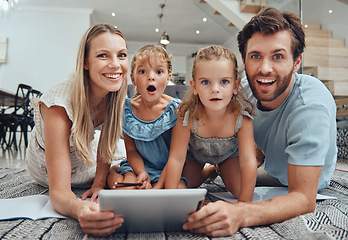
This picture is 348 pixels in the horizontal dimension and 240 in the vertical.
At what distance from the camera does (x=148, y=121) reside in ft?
5.00

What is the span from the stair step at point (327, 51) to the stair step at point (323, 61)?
0.13 ft

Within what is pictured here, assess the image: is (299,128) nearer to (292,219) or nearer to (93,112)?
(292,219)

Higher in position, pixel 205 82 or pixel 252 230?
pixel 205 82

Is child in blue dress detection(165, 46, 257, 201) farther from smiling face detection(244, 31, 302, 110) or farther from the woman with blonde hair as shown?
the woman with blonde hair

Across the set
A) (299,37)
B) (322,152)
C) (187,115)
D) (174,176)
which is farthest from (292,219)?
→ (299,37)

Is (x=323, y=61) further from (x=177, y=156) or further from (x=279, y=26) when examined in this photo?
(x=177, y=156)

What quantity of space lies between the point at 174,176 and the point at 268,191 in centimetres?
53

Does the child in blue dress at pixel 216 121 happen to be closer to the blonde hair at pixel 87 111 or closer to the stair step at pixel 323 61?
the blonde hair at pixel 87 111

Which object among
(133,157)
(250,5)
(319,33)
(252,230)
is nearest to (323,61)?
(319,33)

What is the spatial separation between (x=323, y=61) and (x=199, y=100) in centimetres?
316

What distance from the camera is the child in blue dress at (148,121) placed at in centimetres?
146

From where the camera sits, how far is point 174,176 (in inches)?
48.0

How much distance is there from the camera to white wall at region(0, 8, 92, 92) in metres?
7.21

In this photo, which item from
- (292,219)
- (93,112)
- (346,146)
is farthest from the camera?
(346,146)
